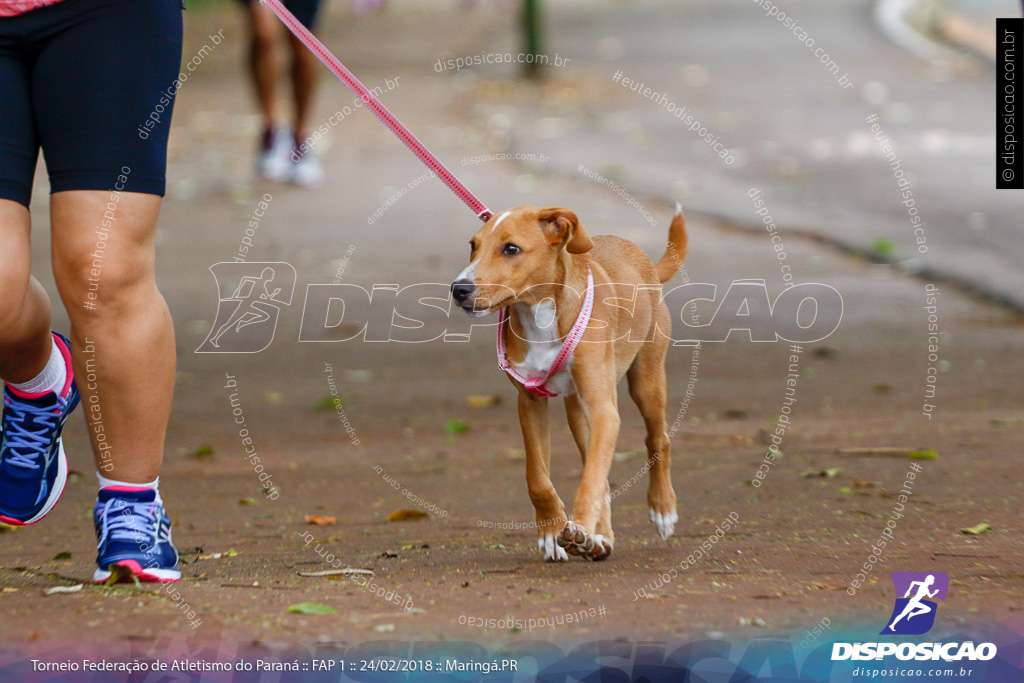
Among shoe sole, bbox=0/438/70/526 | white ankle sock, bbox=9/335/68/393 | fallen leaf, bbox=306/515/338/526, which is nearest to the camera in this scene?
white ankle sock, bbox=9/335/68/393

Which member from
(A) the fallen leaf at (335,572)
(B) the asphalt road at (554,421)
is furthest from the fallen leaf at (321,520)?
(A) the fallen leaf at (335,572)

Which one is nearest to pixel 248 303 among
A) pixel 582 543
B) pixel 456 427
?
pixel 456 427

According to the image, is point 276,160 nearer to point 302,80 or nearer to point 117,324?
point 302,80

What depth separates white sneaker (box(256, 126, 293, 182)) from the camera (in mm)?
10000

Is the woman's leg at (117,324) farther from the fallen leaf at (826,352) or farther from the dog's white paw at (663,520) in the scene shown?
the fallen leaf at (826,352)

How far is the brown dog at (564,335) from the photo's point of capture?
3.29 m

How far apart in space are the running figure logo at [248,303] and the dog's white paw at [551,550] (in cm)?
363

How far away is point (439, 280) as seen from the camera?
24.3 ft

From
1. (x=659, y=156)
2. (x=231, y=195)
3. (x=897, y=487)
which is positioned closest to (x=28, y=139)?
(x=897, y=487)

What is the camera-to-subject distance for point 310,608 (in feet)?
9.21

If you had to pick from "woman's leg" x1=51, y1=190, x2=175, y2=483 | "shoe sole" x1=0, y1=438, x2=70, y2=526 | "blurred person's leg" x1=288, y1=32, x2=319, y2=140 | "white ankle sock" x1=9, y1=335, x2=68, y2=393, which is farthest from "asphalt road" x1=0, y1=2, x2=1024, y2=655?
"blurred person's leg" x1=288, y1=32, x2=319, y2=140

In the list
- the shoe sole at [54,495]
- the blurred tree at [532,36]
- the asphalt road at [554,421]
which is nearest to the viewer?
the asphalt road at [554,421]

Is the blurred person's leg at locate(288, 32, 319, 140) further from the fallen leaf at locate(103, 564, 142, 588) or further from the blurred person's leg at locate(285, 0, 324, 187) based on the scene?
the fallen leaf at locate(103, 564, 142, 588)

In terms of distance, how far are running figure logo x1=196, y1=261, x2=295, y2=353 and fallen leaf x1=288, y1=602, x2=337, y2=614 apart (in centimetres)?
409
